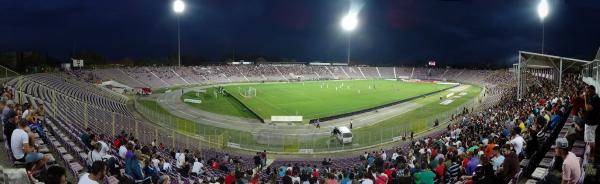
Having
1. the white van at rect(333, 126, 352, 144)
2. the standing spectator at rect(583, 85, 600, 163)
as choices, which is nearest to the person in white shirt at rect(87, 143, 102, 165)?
the standing spectator at rect(583, 85, 600, 163)

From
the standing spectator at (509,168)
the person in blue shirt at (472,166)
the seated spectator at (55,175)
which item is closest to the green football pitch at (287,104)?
the person in blue shirt at (472,166)

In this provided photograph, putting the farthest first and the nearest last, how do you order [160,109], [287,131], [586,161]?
[160,109] → [287,131] → [586,161]

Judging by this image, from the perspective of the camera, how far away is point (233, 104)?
50.1 metres

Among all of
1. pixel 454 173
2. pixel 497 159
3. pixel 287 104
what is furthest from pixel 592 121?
pixel 287 104

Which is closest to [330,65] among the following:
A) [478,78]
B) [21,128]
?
[478,78]

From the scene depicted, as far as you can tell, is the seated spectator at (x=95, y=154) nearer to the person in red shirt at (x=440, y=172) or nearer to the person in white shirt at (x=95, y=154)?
the person in white shirt at (x=95, y=154)

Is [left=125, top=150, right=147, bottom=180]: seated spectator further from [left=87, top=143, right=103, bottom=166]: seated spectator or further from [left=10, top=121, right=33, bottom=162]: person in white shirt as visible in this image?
[left=10, top=121, right=33, bottom=162]: person in white shirt

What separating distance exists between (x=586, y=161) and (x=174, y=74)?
278 feet

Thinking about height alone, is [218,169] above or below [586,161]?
below

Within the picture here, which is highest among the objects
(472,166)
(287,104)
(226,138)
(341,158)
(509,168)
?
(509,168)

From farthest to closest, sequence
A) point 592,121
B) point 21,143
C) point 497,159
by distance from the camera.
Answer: point 497,159
point 21,143
point 592,121

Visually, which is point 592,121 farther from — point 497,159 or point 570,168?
point 570,168

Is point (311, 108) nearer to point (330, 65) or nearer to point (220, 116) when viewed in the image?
point (220, 116)

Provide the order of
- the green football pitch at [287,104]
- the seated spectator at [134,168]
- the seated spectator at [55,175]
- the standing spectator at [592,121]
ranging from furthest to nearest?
the green football pitch at [287,104]
the seated spectator at [134,168]
the standing spectator at [592,121]
the seated spectator at [55,175]
